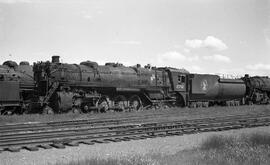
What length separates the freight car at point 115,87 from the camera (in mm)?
22125

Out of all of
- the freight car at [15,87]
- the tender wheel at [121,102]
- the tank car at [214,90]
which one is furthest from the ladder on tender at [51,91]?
the tank car at [214,90]

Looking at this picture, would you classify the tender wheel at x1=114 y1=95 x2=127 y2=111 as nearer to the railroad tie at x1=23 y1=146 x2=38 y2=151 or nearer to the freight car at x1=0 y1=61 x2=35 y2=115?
the freight car at x1=0 y1=61 x2=35 y2=115

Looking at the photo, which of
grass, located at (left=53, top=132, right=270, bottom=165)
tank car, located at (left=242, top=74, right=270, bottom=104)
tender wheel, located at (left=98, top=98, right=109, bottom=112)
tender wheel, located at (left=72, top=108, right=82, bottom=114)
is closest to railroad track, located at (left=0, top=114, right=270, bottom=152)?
grass, located at (left=53, top=132, right=270, bottom=165)

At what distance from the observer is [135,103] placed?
26141 mm

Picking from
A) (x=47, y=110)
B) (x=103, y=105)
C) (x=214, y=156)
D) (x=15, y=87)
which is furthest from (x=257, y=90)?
(x=214, y=156)

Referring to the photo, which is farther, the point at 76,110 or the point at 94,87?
the point at 94,87

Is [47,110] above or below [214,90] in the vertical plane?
below

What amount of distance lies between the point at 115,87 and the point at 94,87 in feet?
5.07

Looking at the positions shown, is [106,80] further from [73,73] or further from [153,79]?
[153,79]

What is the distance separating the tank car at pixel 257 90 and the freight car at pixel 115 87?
6.32 m

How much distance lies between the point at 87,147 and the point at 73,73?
1211 cm

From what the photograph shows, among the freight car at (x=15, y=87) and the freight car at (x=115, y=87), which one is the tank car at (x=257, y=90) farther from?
the freight car at (x=15, y=87)

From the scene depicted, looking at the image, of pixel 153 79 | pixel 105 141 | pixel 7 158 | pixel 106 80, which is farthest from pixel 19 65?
pixel 7 158

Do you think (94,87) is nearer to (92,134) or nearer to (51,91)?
(51,91)
